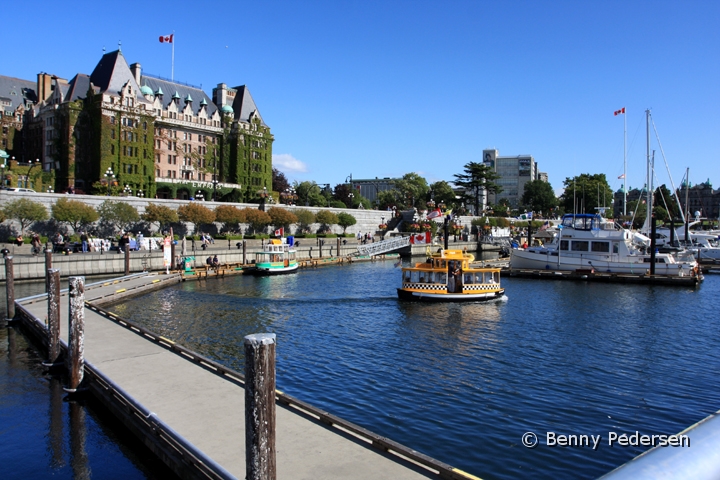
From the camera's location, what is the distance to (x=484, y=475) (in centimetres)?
1443

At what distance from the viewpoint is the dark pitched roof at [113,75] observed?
8800cm

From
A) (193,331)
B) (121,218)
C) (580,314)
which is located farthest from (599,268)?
(121,218)

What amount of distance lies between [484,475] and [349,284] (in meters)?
38.5

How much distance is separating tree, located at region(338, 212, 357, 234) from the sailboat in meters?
40.9

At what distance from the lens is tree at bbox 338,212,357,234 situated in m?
99.2

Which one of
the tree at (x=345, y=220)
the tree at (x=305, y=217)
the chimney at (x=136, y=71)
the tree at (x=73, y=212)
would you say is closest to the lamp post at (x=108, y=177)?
the tree at (x=73, y=212)

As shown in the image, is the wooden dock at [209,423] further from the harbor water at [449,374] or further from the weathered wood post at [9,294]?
the weathered wood post at [9,294]

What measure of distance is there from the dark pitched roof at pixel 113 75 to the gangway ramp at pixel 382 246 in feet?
149

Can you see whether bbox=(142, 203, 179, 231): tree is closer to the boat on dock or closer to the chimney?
the chimney

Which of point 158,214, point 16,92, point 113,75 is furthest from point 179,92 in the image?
point 158,214

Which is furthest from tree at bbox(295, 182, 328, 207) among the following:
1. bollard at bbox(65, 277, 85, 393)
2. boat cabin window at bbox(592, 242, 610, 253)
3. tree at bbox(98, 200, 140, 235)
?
bollard at bbox(65, 277, 85, 393)

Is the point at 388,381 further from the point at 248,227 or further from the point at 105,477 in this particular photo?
the point at 248,227

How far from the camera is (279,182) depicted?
139m

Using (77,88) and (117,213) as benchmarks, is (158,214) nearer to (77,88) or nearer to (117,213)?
(117,213)
